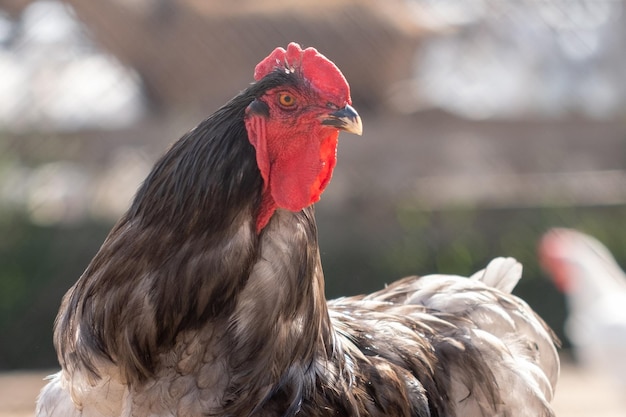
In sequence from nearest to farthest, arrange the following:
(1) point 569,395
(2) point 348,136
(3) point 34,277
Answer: (1) point 569,395 → (3) point 34,277 → (2) point 348,136

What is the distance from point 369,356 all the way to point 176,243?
2.25ft

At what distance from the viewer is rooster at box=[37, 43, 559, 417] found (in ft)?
7.69

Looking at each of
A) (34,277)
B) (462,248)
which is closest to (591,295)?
(462,248)

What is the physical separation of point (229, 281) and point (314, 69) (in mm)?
575

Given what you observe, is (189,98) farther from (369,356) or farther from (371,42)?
(369,356)

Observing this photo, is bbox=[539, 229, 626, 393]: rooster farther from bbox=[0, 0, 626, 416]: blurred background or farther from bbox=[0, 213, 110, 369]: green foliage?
bbox=[0, 213, 110, 369]: green foliage

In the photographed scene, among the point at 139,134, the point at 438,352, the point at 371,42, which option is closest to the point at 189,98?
the point at 139,134

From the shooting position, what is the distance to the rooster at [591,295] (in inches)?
221

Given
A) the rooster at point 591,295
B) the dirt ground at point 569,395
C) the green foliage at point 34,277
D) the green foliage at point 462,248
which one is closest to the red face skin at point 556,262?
the rooster at point 591,295

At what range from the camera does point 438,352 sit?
293 cm

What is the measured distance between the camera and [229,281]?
2.37 meters

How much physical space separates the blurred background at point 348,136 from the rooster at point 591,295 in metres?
0.54

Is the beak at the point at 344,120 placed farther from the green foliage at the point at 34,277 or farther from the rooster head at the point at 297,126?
the green foliage at the point at 34,277

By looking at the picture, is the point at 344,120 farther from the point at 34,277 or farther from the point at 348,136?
the point at 34,277
